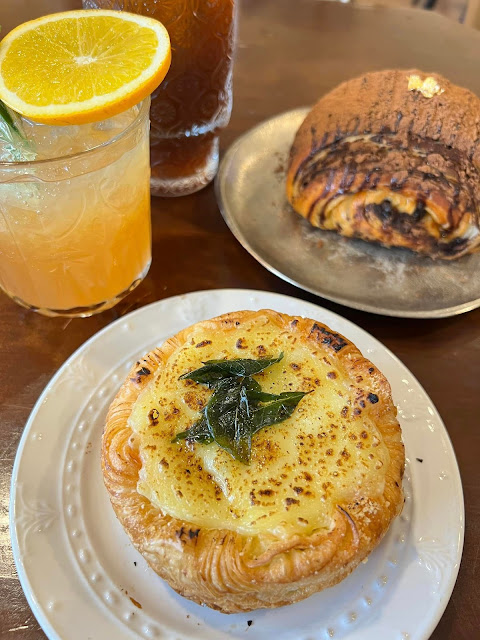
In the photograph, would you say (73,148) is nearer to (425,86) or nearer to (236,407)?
(236,407)

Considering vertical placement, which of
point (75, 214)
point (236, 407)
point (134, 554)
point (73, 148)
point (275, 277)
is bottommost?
point (134, 554)

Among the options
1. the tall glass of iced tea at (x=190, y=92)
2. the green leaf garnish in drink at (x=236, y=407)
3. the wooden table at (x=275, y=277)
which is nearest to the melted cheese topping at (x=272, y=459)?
the green leaf garnish in drink at (x=236, y=407)

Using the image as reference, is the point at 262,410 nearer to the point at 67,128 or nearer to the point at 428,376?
the point at 428,376

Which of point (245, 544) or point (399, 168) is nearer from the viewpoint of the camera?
point (245, 544)

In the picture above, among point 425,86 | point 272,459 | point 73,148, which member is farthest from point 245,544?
point 425,86

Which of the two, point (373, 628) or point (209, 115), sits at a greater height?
point (209, 115)

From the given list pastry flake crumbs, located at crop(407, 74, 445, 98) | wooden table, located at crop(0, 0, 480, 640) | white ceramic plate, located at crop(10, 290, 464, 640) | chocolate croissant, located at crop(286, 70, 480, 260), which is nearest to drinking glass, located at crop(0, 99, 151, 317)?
wooden table, located at crop(0, 0, 480, 640)

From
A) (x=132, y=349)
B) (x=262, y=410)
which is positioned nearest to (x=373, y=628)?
(x=262, y=410)

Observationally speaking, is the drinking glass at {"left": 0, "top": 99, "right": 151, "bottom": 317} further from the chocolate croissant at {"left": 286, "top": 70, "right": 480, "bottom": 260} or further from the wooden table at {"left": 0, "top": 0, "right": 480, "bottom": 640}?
the chocolate croissant at {"left": 286, "top": 70, "right": 480, "bottom": 260}
